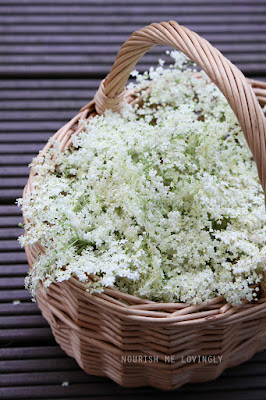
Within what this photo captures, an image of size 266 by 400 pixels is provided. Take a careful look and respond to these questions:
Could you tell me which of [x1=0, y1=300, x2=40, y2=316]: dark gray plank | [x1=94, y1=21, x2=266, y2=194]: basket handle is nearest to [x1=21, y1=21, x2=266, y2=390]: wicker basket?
[x1=94, y1=21, x2=266, y2=194]: basket handle

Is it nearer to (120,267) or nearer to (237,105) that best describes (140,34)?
(237,105)

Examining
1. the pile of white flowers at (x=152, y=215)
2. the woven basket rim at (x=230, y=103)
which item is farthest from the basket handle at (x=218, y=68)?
the pile of white flowers at (x=152, y=215)

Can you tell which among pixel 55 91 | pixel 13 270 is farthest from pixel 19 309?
pixel 55 91

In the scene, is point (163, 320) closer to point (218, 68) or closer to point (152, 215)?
point (152, 215)

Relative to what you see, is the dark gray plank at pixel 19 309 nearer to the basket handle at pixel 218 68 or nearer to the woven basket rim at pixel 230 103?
the woven basket rim at pixel 230 103

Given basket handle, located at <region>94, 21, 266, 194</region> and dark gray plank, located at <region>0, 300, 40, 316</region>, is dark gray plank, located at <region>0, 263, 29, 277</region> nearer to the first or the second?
dark gray plank, located at <region>0, 300, 40, 316</region>
